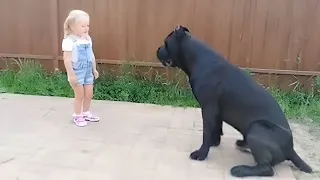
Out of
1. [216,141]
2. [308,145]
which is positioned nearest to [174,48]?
[216,141]

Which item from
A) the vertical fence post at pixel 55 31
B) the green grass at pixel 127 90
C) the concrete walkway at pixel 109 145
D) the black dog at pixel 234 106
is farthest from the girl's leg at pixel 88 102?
the vertical fence post at pixel 55 31

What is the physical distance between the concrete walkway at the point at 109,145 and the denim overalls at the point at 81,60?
0.56 metres

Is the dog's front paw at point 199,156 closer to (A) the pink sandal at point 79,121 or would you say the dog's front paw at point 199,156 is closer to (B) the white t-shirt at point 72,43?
(A) the pink sandal at point 79,121

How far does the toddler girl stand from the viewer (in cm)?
455

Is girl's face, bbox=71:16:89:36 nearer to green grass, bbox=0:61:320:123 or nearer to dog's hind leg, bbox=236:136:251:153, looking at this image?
green grass, bbox=0:61:320:123

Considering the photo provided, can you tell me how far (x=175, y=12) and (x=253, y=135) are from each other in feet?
9.74

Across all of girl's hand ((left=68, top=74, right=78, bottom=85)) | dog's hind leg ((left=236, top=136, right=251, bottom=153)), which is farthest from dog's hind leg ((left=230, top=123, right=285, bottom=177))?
girl's hand ((left=68, top=74, right=78, bottom=85))

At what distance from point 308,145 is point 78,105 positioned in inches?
99.5

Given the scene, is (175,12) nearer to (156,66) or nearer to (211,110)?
(156,66)

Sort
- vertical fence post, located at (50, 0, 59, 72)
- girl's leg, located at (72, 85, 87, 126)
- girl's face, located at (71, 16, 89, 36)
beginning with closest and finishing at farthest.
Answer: girl's face, located at (71, 16, 89, 36) < girl's leg, located at (72, 85, 87, 126) < vertical fence post, located at (50, 0, 59, 72)

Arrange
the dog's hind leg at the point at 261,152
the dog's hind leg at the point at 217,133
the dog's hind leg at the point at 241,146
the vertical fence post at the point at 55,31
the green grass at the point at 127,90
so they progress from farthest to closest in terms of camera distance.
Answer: the vertical fence post at the point at 55,31
the green grass at the point at 127,90
the dog's hind leg at the point at 241,146
the dog's hind leg at the point at 217,133
the dog's hind leg at the point at 261,152

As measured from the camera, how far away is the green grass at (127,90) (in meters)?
5.94

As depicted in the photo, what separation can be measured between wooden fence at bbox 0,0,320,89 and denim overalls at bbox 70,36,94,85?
5.46 feet

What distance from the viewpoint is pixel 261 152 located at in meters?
3.67
